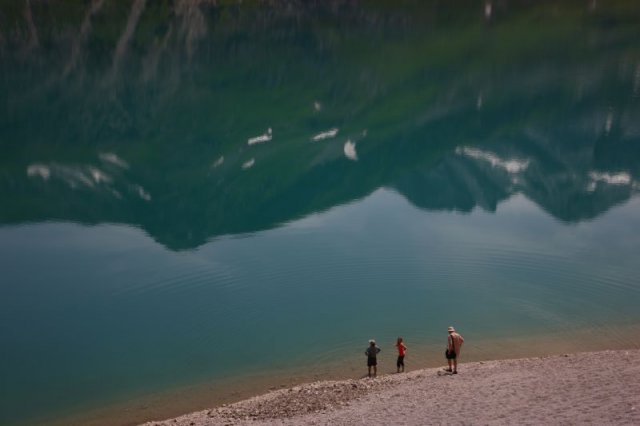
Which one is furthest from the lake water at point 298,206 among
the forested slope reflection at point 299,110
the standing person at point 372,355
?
the standing person at point 372,355

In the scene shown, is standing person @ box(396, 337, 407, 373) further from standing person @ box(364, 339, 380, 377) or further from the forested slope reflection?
the forested slope reflection

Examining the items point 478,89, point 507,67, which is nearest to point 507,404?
point 478,89

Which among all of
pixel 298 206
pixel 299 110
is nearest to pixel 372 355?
pixel 298 206

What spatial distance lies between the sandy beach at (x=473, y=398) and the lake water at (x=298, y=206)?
2486 mm

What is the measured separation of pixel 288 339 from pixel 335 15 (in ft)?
464

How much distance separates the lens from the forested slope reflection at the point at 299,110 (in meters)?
63.4

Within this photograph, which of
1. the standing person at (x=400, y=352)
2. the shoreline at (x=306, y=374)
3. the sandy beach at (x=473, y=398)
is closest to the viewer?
the sandy beach at (x=473, y=398)

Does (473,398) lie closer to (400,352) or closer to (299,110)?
(400,352)

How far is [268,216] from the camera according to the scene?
55.2 metres

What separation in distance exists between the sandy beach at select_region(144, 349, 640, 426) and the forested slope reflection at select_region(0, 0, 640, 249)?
21.5 metres

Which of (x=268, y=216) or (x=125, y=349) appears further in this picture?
(x=268, y=216)

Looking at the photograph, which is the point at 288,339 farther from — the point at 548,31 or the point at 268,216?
the point at 548,31

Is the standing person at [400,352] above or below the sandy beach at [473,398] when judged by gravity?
above

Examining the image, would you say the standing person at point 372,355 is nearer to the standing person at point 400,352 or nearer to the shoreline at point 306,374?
the shoreline at point 306,374
